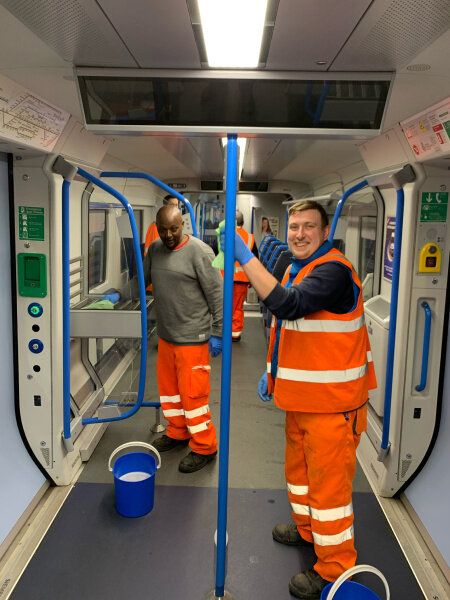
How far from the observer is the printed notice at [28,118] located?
7.56 feet

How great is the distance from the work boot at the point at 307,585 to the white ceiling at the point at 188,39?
262 cm

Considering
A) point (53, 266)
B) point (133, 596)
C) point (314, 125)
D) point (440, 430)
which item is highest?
point (314, 125)

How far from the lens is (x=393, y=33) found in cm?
171

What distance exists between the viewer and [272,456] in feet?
13.5

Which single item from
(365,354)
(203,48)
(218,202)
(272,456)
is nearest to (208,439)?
(272,456)

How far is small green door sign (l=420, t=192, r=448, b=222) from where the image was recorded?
309 centimetres

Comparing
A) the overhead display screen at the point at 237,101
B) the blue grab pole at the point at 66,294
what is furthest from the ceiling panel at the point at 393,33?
the blue grab pole at the point at 66,294

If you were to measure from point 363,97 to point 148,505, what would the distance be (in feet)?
9.39

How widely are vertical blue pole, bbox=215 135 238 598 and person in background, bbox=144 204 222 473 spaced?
1.50m

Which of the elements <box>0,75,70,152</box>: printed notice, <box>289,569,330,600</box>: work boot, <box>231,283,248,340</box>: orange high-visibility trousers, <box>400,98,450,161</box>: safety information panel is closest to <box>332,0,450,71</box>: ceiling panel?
<box>400,98,450,161</box>: safety information panel

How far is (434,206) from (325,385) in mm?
1512

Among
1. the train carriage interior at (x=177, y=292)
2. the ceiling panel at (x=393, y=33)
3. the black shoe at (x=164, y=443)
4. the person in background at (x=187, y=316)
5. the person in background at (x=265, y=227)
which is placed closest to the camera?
the ceiling panel at (x=393, y=33)

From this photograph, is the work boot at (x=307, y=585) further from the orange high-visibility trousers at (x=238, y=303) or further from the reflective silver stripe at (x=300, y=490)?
the orange high-visibility trousers at (x=238, y=303)

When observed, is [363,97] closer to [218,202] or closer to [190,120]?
[190,120]
